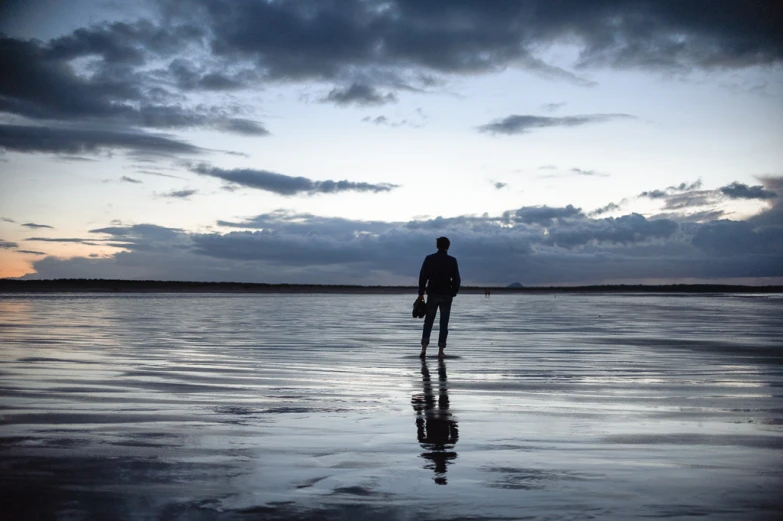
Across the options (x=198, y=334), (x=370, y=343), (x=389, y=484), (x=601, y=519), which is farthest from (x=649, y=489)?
(x=198, y=334)

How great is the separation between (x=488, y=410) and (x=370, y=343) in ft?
35.0

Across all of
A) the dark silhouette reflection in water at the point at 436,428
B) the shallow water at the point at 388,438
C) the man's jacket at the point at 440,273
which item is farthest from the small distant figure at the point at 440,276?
the dark silhouette reflection in water at the point at 436,428

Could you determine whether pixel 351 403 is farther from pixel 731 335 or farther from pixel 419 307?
pixel 731 335

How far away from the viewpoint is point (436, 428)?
7.06m

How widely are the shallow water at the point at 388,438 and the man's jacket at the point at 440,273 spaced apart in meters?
1.99

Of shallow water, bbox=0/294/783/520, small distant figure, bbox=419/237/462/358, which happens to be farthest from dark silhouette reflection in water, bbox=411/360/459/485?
small distant figure, bbox=419/237/462/358

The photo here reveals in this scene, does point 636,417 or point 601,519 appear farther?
point 636,417

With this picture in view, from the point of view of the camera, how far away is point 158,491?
4.75 metres

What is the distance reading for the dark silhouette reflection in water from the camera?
18.4 feet

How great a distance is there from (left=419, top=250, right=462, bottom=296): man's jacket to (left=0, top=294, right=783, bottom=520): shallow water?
1.99m

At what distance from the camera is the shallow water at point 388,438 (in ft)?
14.9

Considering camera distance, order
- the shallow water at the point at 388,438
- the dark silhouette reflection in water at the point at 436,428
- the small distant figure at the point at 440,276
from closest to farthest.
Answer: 1. the shallow water at the point at 388,438
2. the dark silhouette reflection in water at the point at 436,428
3. the small distant figure at the point at 440,276

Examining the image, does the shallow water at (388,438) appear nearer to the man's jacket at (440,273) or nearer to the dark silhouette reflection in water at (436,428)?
the dark silhouette reflection in water at (436,428)

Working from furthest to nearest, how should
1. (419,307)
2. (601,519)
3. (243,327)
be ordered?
(243,327)
(419,307)
(601,519)
